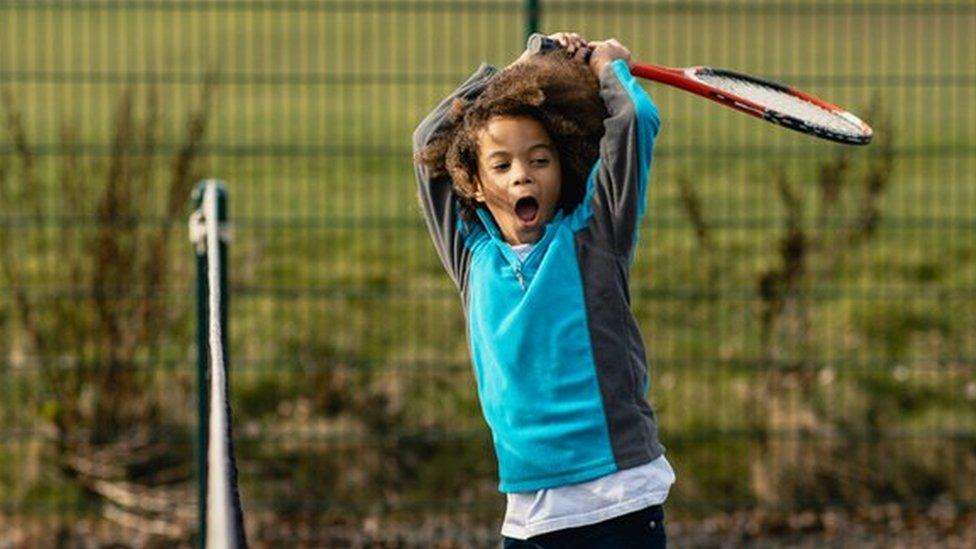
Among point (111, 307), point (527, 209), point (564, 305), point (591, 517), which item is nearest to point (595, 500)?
point (591, 517)

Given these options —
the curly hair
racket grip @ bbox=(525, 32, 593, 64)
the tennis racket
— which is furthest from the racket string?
the curly hair

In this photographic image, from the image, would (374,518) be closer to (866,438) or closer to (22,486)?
(22,486)

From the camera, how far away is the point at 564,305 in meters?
3.66

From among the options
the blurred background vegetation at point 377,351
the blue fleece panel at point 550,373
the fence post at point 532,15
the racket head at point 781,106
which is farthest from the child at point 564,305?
the blurred background vegetation at point 377,351

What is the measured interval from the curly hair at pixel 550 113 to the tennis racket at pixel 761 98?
0.11 m

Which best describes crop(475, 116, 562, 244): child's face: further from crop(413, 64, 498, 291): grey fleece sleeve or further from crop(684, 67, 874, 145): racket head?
crop(684, 67, 874, 145): racket head

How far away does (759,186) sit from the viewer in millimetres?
8508

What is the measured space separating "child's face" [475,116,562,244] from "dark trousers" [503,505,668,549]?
1.61 feet

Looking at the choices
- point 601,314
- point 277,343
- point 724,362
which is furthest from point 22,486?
point 601,314

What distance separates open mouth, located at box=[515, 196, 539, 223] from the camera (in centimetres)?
371

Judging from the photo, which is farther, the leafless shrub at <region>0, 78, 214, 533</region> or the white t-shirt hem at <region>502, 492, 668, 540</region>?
the leafless shrub at <region>0, 78, 214, 533</region>

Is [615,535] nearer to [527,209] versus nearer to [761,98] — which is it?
[527,209]

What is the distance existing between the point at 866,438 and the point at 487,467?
1292 mm

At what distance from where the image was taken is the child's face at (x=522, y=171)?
370cm
